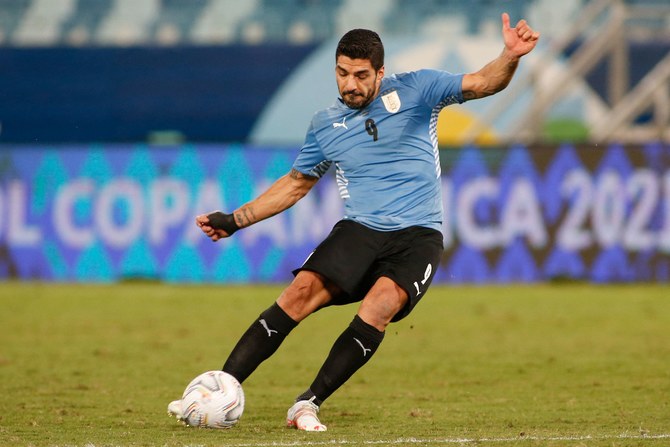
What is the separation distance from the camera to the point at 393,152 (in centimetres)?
666

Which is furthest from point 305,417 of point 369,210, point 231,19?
point 231,19

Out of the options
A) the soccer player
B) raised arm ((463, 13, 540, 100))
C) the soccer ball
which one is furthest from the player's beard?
the soccer ball

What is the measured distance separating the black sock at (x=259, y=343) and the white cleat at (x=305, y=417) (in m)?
0.31

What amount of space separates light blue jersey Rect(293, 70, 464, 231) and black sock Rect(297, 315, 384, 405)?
1.85 ft

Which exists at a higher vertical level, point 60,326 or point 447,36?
point 447,36

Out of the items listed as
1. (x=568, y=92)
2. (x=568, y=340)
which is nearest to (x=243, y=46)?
(x=568, y=92)

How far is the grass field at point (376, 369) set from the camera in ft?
20.7

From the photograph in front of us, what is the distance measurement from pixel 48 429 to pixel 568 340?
6365mm

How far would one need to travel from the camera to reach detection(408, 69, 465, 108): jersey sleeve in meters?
6.47

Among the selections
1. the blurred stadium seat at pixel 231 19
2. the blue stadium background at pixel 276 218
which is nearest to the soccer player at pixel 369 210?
the blue stadium background at pixel 276 218

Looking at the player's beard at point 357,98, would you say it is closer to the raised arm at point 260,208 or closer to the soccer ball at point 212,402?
the raised arm at point 260,208

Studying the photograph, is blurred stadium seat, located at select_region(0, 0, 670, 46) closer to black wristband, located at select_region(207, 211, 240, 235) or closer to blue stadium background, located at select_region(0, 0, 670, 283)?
blue stadium background, located at select_region(0, 0, 670, 283)

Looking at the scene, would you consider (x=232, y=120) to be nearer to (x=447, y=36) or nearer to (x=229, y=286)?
(x=447, y=36)

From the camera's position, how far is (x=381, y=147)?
6.66 meters
